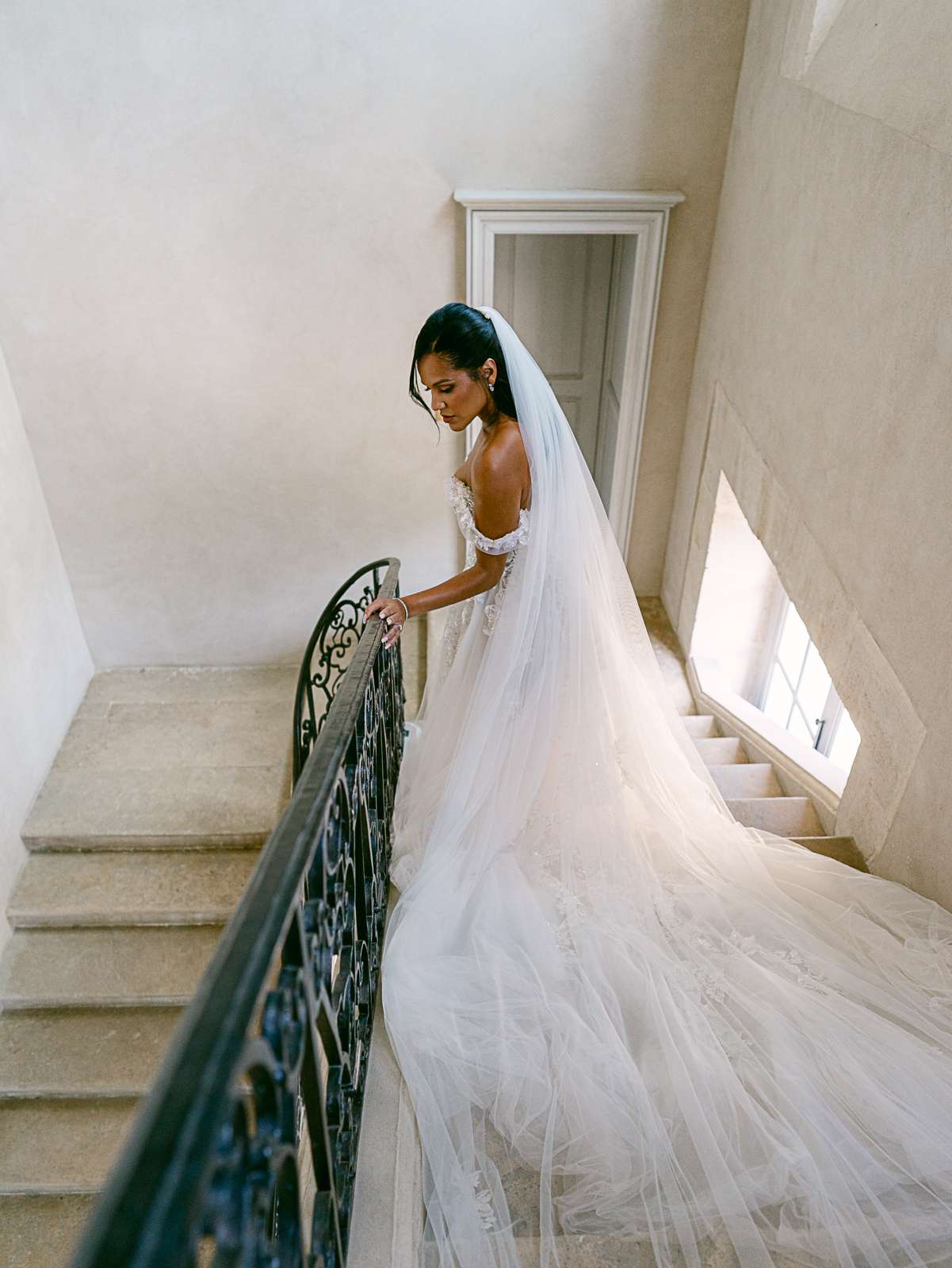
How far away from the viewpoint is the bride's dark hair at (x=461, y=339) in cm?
246

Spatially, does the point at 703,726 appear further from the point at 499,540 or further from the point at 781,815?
the point at 499,540

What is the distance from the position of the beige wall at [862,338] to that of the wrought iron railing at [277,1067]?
5.68 ft

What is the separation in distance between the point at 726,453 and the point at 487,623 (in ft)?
8.79

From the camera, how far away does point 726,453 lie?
16.0 feet

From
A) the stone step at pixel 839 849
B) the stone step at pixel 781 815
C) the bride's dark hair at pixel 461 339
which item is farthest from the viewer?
the stone step at pixel 781 815

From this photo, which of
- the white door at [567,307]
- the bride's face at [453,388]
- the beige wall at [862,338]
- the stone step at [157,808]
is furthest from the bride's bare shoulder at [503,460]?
the white door at [567,307]

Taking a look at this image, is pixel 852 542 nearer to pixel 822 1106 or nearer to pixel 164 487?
pixel 822 1106

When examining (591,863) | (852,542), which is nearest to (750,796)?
(852,542)

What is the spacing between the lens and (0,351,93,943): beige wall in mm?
5344

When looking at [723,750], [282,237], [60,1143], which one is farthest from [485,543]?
[60,1143]

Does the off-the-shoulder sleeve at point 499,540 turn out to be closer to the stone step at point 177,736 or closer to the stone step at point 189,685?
the stone step at point 177,736

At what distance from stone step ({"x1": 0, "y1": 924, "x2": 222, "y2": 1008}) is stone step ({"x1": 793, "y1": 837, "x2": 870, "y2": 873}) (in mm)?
3690

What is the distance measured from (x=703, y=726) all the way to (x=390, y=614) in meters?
3.45

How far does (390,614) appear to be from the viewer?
2.55m
